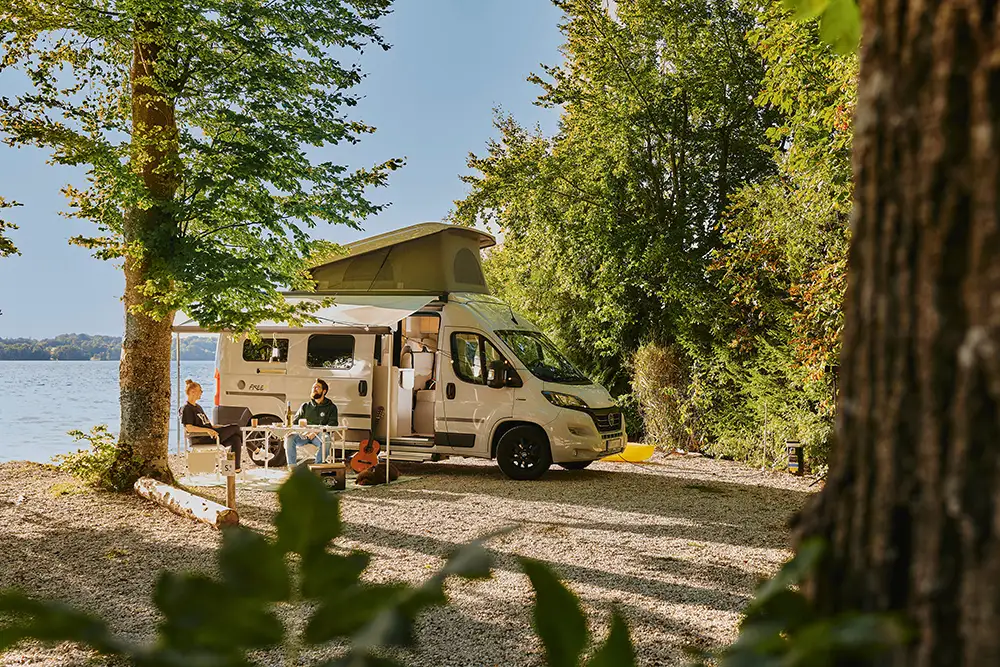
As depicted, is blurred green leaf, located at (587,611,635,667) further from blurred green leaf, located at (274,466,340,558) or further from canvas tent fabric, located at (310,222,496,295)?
canvas tent fabric, located at (310,222,496,295)

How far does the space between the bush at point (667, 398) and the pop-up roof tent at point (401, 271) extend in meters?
3.51

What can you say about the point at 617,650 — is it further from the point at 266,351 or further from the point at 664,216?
the point at 664,216

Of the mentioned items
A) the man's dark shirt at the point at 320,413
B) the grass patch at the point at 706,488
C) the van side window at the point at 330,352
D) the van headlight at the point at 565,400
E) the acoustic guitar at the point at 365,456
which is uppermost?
the van side window at the point at 330,352

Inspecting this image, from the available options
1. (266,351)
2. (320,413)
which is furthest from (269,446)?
(320,413)

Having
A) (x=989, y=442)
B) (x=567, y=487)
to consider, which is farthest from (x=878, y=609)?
(x=567, y=487)

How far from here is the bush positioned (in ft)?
49.0

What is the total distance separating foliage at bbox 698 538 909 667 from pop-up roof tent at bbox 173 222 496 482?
11.4 meters

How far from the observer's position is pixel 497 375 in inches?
455

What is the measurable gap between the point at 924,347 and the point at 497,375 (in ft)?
35.8

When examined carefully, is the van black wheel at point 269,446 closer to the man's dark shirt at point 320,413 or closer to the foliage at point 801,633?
the man's dark shirt at point 320,413

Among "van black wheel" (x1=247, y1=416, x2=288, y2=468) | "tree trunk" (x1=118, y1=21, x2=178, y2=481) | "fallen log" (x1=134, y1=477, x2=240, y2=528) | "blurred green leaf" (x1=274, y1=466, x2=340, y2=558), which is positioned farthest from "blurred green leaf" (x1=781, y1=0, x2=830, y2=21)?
"van black wheel" (x1=247, y1=416, x2=288, y2=468)

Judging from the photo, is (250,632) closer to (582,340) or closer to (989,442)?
(989,442)

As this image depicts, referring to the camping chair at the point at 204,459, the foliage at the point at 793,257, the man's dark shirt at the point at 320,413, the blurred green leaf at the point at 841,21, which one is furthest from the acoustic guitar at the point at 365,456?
the blurred green leaf at the point at 841,21

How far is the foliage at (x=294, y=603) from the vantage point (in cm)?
54
